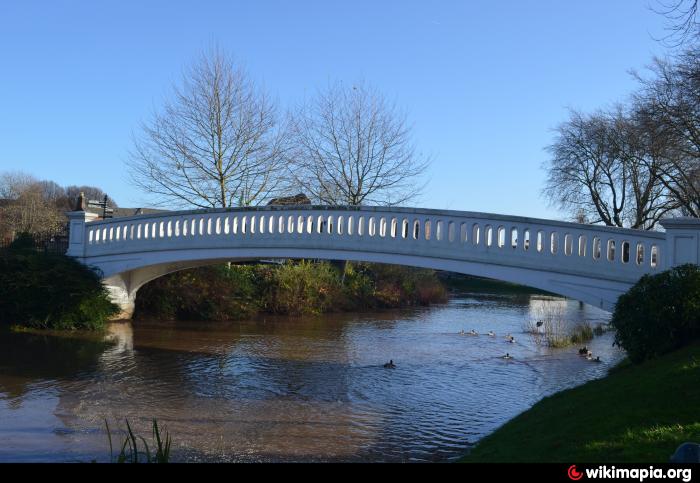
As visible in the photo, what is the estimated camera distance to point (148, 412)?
9.02m

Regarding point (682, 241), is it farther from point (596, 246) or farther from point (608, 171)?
point (608, 171)

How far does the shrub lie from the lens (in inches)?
314

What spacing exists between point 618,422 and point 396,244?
25.0 feet

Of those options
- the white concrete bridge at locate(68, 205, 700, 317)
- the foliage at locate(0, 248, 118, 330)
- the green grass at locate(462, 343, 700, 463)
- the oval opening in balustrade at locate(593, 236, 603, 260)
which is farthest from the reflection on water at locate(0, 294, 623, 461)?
the oval opening in balustrade at locate(593, 236, 603, 260)

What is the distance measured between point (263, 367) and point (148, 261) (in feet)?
19.4

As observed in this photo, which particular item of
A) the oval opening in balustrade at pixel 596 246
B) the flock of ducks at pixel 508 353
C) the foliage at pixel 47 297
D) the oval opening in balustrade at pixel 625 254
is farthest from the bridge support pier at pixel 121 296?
the oval opening in balustrade at pixel 625 254

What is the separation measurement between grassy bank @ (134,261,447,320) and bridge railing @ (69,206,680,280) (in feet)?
10.6

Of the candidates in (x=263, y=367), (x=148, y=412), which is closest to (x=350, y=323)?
(x=263, y=367)

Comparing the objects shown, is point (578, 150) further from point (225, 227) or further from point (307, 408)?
point (307, 408)

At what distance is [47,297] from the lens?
16.7 metres

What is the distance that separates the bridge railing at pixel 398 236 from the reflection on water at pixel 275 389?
89.8 inches

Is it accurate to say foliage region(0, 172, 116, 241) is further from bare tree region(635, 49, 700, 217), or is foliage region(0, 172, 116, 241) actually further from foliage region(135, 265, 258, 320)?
bare tree region(635, 49, 700, 217)
